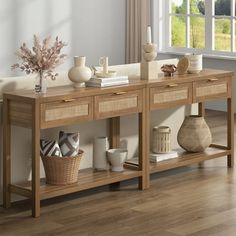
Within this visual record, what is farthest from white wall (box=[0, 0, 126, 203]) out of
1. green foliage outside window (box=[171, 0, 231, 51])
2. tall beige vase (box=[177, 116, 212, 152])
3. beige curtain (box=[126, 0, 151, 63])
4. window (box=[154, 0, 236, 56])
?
tall beige vase (box=[177, 116, 212, 152])

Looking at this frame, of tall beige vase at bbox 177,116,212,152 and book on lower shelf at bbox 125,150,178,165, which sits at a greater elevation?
tall beige vase at bbox 177,116,212,152

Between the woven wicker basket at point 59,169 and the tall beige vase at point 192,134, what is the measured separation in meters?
1.30

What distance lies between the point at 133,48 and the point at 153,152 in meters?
4.21

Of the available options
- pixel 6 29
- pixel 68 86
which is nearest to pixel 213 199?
pixel 68 86

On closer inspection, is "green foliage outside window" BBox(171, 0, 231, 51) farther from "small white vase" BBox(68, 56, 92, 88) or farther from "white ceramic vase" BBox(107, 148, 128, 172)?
"small white vase" BBox(68, 56, 92, 88)

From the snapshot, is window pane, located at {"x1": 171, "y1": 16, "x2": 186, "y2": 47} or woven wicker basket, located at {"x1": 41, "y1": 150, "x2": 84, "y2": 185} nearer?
woven wicker basket, located at {"x1": 41, "y1": 150, "x2": 84, "y2": 185}

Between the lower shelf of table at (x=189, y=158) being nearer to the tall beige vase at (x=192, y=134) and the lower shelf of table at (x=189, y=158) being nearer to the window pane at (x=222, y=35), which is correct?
the tall beige vase at (x=192, y=134)

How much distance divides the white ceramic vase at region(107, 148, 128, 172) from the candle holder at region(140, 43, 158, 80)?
61 cm

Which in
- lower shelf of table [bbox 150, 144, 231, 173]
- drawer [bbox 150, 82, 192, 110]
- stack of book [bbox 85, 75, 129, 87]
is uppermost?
stack of book [bbox 85, 75, 129, 87]

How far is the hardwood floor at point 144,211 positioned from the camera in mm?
4652

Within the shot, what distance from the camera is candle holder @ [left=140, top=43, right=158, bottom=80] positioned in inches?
227

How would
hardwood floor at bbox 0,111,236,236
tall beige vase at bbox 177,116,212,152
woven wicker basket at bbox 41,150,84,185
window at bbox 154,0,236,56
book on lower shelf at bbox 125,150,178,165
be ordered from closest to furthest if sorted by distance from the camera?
hardwood floor at bbox 0,111,236,236, woven wicker basket at bbox 41,150,84,185, book on lower shelf at bbox 125,150,178,165, tall beige vase at bbox 177,116,212,152, window at bbox 154,0,236,56

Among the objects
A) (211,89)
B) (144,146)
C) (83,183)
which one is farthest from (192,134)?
(83,183)

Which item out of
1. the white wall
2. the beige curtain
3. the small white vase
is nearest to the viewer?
the small white vase
